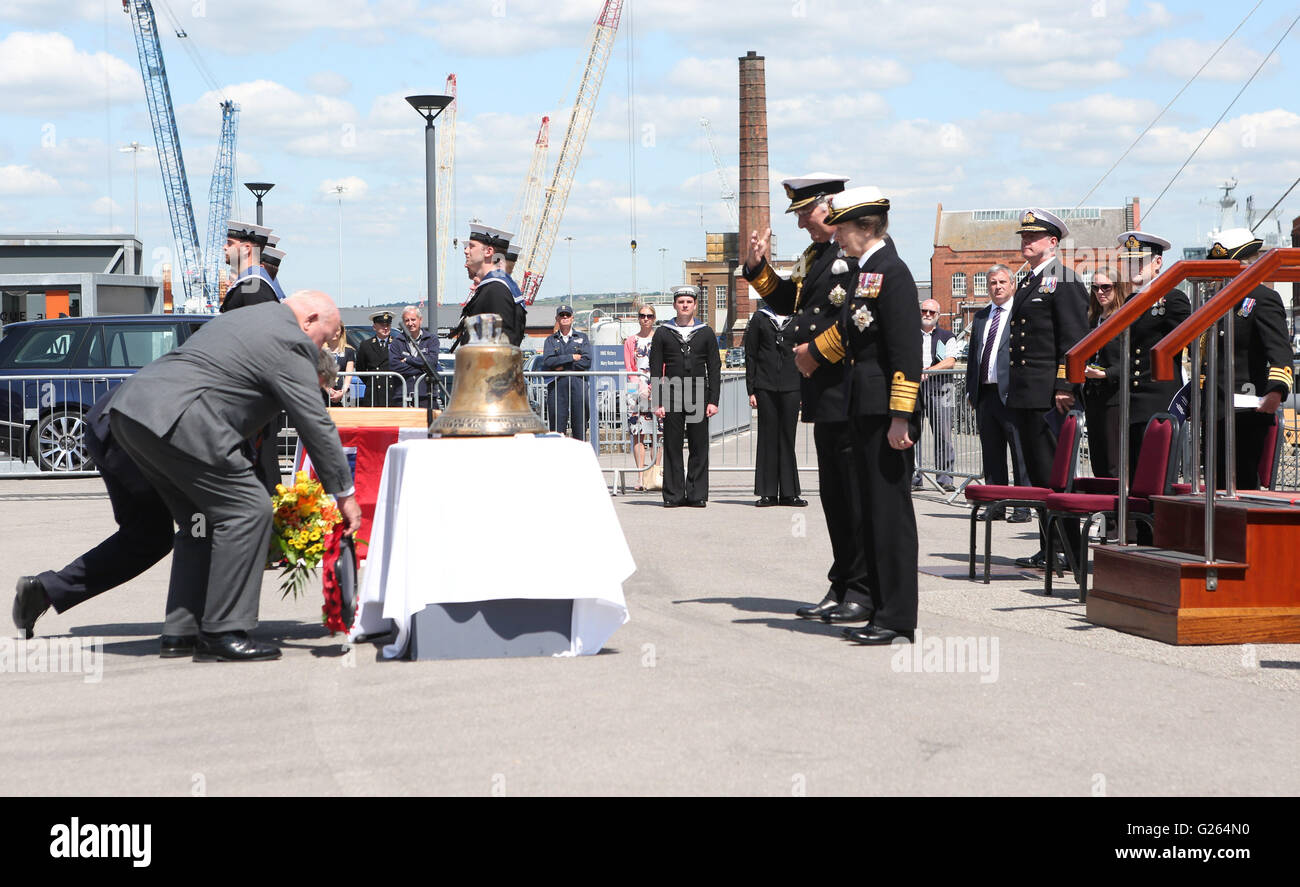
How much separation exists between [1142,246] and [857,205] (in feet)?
11.7

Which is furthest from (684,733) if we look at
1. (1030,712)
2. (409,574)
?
(409,574)

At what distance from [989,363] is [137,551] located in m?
6.22

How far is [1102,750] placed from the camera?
5230 millimetres

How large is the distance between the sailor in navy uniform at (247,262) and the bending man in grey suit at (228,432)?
3149mm

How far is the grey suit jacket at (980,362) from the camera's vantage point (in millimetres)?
10768

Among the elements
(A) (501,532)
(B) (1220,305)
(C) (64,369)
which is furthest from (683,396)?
(C) (64,369)

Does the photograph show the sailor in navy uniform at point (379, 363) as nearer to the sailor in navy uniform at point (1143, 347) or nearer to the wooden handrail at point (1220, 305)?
the sailor in navy uniform at point (1143, 347)

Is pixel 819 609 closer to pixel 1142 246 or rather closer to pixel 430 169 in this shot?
pixel 1142 246

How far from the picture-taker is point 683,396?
1505 cm

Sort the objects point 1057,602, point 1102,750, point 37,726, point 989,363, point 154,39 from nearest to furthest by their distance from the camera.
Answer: point 1102,750 < point 37,726 < point 1057,602 < point 989,363 < point 154,39

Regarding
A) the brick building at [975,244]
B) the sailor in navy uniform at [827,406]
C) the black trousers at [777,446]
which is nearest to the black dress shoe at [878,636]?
the sailor in navy uniform at [827,406]

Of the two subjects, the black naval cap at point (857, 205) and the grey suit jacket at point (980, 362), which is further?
the grey suit jacket at point (980, 362)

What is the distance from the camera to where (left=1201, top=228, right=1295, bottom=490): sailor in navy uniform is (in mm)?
9195
